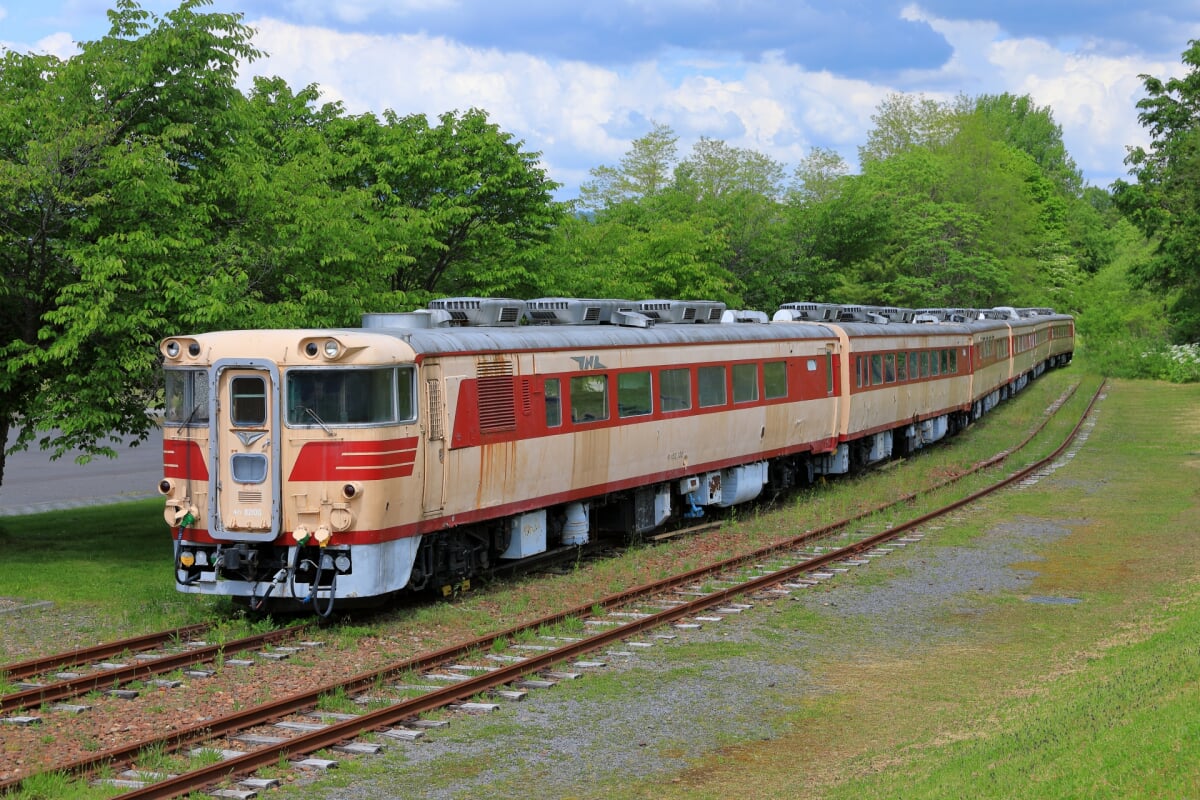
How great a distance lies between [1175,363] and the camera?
2285 inches

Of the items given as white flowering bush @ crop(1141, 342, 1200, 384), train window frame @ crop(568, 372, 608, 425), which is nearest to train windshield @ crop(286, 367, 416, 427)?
train window frame @ crop(568, 372, 608, 425)

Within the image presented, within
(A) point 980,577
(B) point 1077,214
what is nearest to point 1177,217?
(A) point 980,577

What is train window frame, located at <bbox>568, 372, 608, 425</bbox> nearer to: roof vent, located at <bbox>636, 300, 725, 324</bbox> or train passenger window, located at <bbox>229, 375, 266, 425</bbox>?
roof vent, located at <bbox>636, 300, 725, 324</bbox>

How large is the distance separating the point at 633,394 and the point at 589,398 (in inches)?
45.4

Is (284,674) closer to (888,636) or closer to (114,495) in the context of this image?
(888,636)

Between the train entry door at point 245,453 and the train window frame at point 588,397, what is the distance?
4.48m

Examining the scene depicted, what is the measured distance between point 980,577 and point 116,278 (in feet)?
38.6

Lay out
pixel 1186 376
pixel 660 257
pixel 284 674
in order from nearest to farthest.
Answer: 1. pixel 284 674
2. pixel 660 257
3. pixel 1186 376

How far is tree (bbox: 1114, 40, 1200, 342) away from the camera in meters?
48.8

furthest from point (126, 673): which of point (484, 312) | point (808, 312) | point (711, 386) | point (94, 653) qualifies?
point (808, 312)

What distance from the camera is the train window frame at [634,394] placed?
17.5 m

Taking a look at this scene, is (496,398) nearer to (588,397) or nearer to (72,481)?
(588,397)

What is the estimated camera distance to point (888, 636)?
13320 mm

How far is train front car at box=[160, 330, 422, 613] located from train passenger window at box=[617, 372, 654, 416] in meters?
4.57
